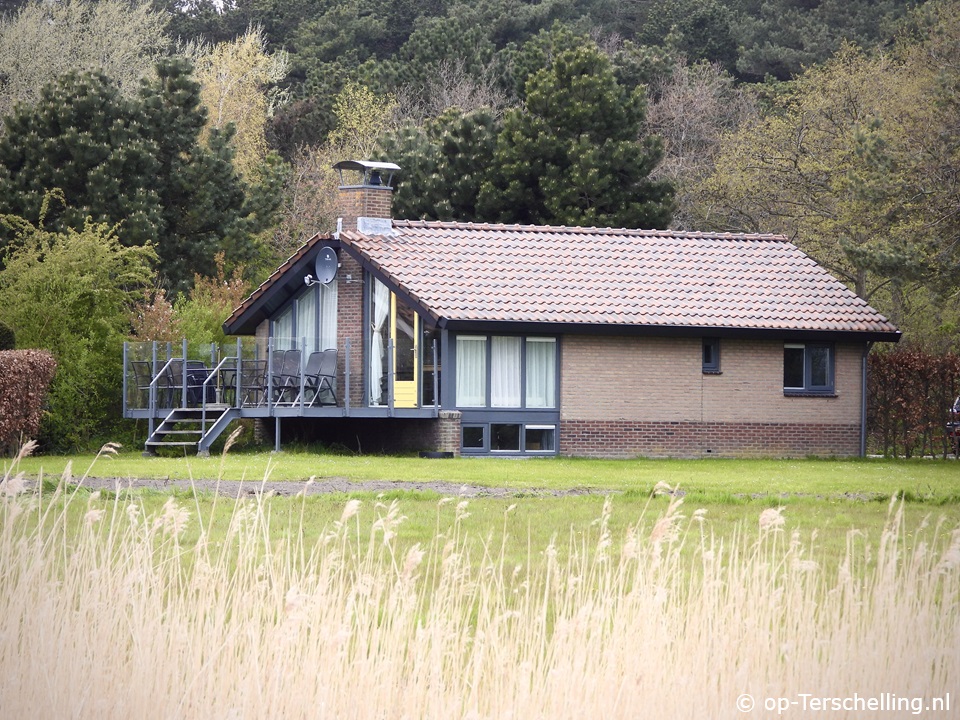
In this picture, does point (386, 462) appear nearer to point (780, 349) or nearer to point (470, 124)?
point (780, 349)

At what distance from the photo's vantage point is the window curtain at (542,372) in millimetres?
26281

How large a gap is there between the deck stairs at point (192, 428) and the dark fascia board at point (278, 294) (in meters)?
2.66

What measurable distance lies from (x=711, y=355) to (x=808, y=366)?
6.61 feet

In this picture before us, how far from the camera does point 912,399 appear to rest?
27.9 meters

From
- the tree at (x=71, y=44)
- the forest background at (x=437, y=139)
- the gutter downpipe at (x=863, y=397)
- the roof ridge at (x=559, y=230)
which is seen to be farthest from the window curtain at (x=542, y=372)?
the tree at (x=71, y=44)

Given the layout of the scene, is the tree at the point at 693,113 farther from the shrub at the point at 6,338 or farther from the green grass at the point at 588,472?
the shrub at the point at 6,338

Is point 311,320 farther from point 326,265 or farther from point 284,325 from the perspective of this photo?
point 326,265

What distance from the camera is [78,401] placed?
26500mm

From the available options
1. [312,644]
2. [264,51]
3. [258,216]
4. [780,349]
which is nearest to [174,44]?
[264,51]

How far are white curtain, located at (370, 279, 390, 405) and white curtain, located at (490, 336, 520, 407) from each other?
1967 mm

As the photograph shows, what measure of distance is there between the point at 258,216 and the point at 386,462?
734 inches

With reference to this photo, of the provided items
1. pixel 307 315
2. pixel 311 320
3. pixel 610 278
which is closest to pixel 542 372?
pixel 610 278

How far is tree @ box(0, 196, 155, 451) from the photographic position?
26.4m

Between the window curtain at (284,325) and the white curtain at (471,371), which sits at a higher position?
the window curtain at (284,325)
